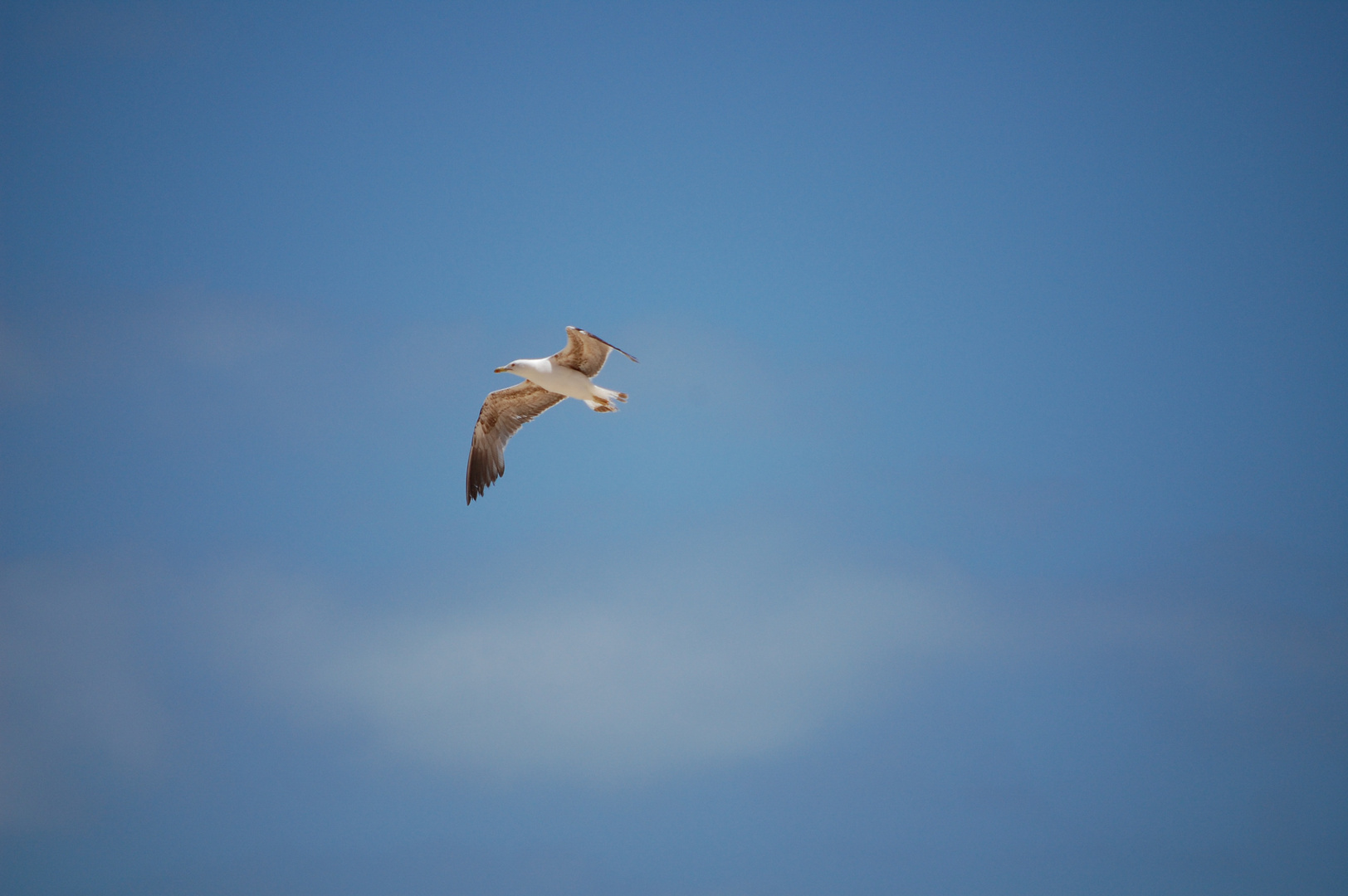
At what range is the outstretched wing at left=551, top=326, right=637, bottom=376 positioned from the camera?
21.2 m

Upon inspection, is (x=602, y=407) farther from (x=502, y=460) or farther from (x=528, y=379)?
(x=502, y=460)

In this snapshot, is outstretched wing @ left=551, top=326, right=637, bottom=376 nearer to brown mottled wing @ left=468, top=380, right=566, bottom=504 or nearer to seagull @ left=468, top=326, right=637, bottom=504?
seagull @ left=468, top=326, right=637, bottom=504

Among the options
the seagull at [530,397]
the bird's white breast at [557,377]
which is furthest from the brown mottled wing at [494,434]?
the bird's white breast at [557,377]

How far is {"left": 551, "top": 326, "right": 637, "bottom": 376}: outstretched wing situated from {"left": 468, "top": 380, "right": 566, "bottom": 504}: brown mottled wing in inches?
87.3

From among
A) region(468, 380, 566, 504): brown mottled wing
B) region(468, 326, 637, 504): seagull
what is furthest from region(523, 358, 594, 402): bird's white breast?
region(468, 380, 566, 504): brown mottled wing

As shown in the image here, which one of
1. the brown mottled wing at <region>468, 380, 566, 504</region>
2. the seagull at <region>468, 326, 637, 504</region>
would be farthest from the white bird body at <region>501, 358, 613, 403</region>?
the brown mottled wing at <region>468, 380, 566, 504</region>

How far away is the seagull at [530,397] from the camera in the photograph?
21922mm

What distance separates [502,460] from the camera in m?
24.4

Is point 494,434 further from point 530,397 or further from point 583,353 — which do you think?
point 583,353

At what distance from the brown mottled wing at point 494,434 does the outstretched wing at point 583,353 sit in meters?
2.22

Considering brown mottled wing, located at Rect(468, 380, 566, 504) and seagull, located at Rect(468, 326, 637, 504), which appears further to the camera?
brown mottled wing, located at Rect(468, 380, 566, 504)

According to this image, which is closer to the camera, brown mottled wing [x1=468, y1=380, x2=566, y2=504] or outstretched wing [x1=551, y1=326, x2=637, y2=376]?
outstretched wing [x1=551, y1=326, x2=637, y2=376]

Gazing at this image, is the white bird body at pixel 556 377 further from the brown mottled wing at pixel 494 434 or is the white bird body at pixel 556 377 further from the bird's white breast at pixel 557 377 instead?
the brown mottled wing at pixel 494 434

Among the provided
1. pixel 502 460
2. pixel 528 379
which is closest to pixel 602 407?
pixel 528 379
